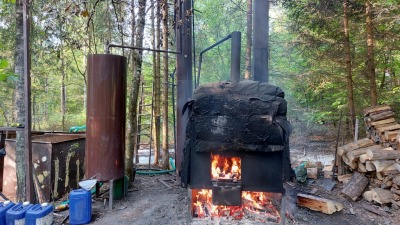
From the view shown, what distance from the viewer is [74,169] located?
5105mm

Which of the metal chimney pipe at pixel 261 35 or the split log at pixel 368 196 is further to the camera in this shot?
the split log at pixel 368 196

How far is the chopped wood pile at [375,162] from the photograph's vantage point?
171 inches

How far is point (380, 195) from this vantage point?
4.31 m

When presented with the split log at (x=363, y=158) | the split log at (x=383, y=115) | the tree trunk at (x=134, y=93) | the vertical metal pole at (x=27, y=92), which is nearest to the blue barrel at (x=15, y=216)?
the vertical metal pole at (x=27, y=92)

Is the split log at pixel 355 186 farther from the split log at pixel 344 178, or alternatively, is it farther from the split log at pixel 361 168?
the split log at pixel 344 178

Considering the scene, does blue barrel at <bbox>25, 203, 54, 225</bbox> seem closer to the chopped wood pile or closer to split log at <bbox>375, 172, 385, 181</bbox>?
the chopped wood pile

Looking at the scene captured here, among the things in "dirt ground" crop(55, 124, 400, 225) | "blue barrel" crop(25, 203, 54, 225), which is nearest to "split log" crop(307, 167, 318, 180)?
"dirt ground" crop(55, 124, 400, 225)

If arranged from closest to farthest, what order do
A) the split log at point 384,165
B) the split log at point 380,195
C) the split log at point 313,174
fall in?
the split log at point 380,195 < the split log at point 384,165 < the split log at point 313,174

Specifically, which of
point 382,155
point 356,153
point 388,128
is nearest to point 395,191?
point 382,155

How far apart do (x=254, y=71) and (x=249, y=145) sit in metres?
1.69

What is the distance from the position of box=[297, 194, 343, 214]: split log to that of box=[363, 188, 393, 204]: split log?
94cm

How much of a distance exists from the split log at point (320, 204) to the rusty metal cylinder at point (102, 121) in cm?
303

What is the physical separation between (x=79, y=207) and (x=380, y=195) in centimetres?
485

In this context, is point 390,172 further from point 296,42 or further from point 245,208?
point 296,42
